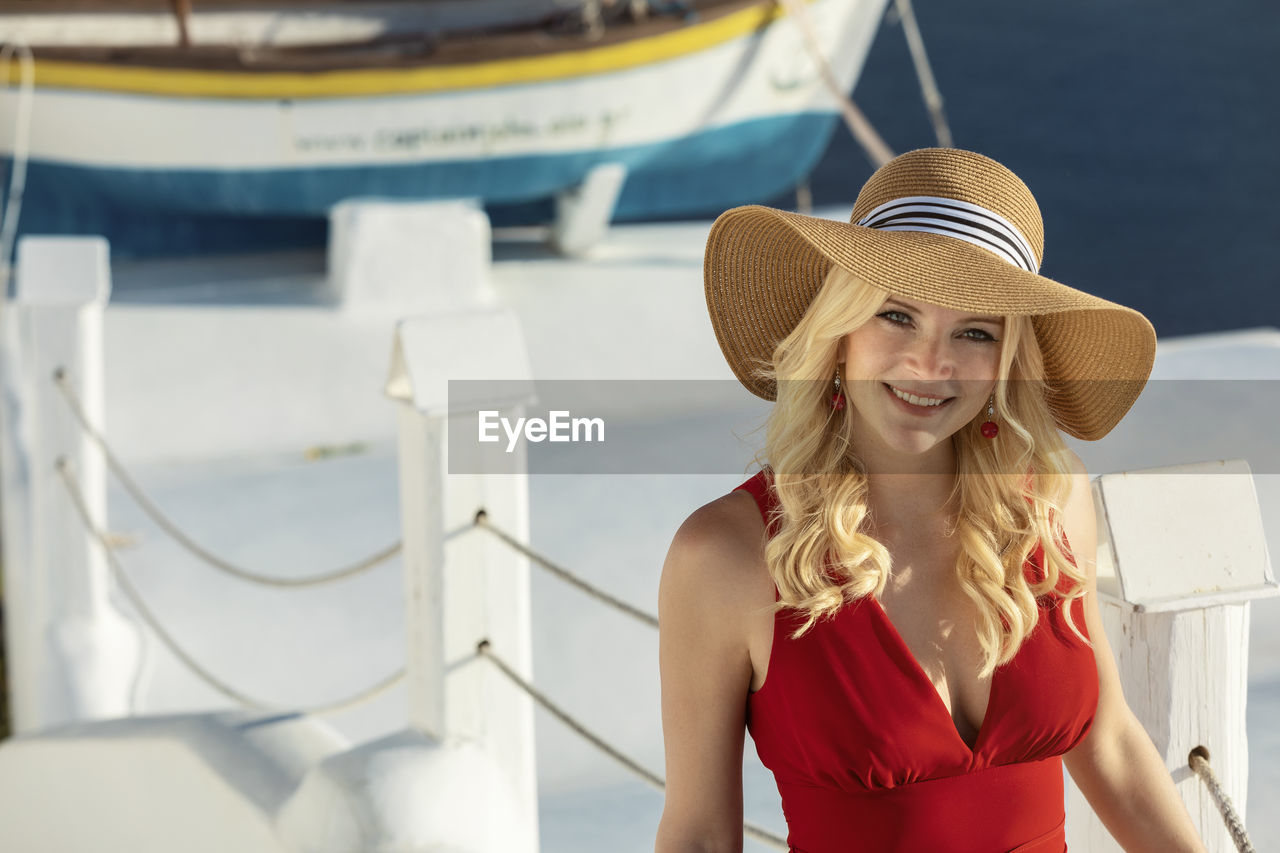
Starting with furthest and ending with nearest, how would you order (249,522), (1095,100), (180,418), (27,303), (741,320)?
(1095,100) → (180,418) → (249,522) → (27,303) → (741,320)

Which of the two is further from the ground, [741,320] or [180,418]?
[180,418]

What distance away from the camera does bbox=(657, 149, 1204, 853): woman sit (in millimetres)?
1051

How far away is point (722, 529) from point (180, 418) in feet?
10.5

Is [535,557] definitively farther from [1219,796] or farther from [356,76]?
[356,76]

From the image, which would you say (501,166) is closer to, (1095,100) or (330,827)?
(330,827)

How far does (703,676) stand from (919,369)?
0.30 meters

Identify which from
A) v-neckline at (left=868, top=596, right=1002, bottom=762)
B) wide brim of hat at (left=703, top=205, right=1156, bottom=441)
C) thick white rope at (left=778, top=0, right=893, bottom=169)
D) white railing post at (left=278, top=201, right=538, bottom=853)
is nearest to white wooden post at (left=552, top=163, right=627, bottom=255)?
thick white rope at (left=778, top=0, right=893, bottom=169)

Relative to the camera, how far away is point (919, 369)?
106cm

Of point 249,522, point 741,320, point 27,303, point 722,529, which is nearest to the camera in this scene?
point 722,529

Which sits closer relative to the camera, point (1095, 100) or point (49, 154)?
point (49, 154)

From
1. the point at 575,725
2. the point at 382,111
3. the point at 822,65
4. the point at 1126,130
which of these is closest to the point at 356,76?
the point at 382,111

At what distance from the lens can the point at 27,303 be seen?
2.88 metres

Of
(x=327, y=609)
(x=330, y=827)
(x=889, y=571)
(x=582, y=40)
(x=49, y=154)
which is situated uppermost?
(x=582, y=40)

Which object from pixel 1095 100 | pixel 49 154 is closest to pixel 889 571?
pixel 49 154
